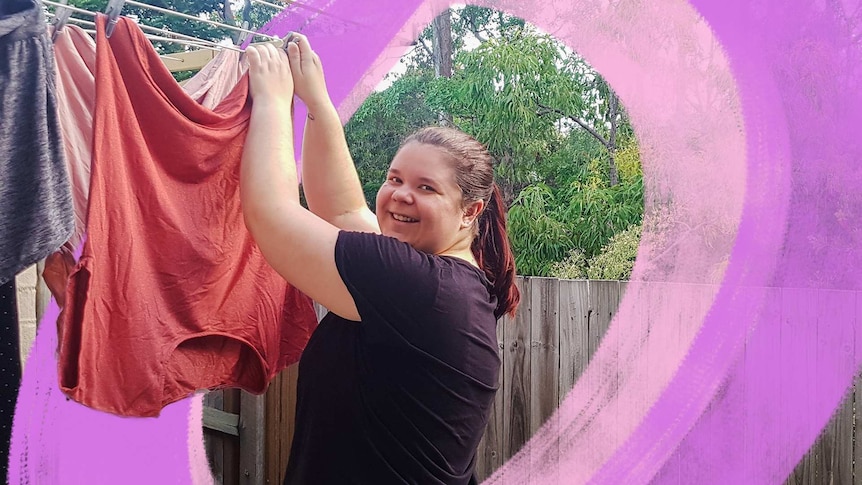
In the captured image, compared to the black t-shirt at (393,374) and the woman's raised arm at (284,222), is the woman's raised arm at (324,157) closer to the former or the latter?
the woman's raised arm at (284,222)

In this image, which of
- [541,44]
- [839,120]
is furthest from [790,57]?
[541,44]

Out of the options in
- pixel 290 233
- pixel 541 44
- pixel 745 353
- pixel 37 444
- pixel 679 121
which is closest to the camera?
pixel 290 233

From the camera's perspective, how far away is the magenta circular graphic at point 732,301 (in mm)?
2334

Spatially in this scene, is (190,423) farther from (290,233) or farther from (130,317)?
(290,233)

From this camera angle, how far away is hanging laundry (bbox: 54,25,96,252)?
1.21 meters

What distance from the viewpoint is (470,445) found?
48.3 inches

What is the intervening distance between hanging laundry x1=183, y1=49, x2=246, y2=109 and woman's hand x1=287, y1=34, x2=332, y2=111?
11.0 inches

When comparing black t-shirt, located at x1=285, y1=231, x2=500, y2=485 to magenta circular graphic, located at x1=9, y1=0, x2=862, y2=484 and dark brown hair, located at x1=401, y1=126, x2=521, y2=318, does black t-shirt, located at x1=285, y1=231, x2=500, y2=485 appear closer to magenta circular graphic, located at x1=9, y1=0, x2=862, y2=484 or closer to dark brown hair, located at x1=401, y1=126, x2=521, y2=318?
dark brown hair, located at x1=401, y1=126, x2=521, y2=318

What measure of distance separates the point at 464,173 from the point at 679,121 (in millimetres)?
2321

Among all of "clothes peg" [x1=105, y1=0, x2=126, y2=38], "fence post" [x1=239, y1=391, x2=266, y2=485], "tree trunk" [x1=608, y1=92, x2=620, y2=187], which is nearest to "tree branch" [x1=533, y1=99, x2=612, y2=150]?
"tree trunk" [x1=608, y1=92, x2=620, y2=187]

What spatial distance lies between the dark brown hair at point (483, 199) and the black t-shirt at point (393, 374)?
6.8 inches

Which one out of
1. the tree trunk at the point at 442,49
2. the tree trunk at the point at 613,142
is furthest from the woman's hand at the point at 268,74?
the tree trunk at the point at 442,49

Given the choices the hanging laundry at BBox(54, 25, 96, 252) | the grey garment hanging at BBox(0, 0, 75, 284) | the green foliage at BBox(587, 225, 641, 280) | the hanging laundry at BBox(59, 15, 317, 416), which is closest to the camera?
the grey garment hanging at BBox(0, 0, 75, 284)

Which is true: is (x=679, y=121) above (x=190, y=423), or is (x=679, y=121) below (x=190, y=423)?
above
